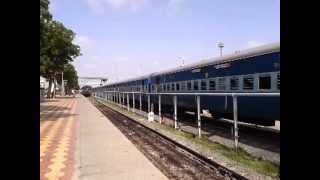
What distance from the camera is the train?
45.5 feet

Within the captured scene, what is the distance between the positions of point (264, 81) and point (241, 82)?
210 centimetres

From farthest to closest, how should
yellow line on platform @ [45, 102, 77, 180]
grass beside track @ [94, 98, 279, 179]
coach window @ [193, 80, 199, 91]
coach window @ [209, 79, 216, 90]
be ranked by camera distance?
coach window @ [193, 80, 199, 91]
coach window @ [209, 79, 216, 90]
grass beside track @ [94, 98, 279, 179]
yellow line on platform @ [45, 102, 77, 180]

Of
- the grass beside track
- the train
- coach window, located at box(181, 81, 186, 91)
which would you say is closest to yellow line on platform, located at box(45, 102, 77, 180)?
the grass beside track

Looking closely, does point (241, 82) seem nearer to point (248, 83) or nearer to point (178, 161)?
point (248, 83)

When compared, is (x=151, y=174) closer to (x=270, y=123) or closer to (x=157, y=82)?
(x=270, y=123)

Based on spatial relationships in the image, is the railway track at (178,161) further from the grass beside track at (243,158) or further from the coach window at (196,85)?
the coach window at (196,85)

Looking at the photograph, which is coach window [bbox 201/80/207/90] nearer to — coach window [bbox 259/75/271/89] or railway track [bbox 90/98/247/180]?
railway track [bbox 90/98/247/180]

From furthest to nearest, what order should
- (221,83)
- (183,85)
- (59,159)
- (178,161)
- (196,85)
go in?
1. (183,85)
2. (196,85)
3. (221,83)
4. (59,159)
5. (178,161)

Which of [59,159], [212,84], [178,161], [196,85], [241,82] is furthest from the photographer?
[196,85]

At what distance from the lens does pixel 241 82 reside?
16766 millimetres

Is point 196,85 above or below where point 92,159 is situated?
above

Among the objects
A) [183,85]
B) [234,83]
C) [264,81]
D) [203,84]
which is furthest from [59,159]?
[183,85]

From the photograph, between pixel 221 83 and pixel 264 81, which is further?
pixel 221 83
